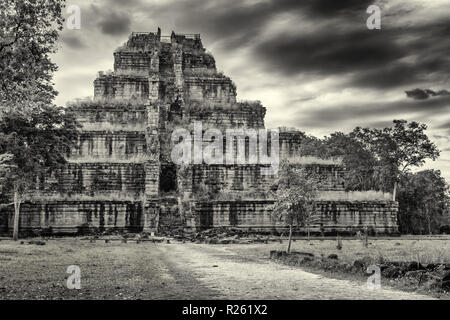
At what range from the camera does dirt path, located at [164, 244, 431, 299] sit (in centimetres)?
1067

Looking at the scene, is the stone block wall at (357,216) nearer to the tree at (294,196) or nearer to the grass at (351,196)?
the grass at (351,196)

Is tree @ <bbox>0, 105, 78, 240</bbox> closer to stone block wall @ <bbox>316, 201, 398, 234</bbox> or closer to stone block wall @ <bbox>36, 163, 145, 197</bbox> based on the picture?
stone block wall @ <bbox>36, 163, 145, 197</bbox>

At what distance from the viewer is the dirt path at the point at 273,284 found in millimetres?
10672

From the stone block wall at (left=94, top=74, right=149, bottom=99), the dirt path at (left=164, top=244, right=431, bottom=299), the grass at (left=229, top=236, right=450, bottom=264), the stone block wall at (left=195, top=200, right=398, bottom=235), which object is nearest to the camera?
the dirt path at (left=164, top=244, right=431, bottom=299)

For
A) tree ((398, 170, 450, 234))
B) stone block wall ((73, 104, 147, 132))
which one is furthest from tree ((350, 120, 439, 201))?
stone block wall ((73, 104, 147, 132))

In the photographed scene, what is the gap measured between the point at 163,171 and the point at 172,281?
32.6 meters

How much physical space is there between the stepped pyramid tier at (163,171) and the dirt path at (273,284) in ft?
69.9

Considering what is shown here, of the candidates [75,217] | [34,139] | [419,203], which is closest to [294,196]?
[34,139]

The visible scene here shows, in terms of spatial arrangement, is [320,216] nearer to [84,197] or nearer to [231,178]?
[231,178]

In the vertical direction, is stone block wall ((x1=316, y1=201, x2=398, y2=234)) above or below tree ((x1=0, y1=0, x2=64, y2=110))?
below

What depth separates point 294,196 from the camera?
2294 centimetres

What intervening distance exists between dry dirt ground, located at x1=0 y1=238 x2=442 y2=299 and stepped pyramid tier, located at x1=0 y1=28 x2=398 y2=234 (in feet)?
→ 61.4

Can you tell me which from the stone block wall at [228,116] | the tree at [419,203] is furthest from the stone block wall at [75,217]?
the tree at [419,203]
